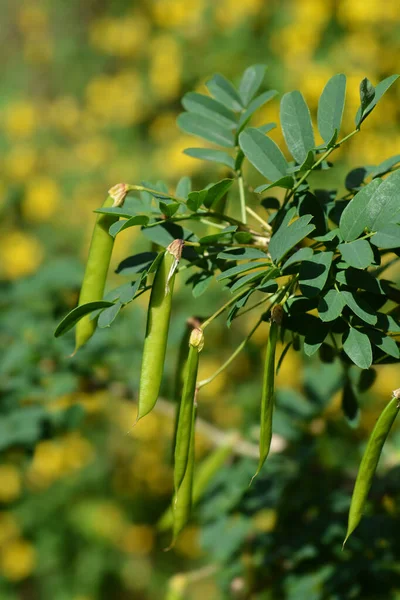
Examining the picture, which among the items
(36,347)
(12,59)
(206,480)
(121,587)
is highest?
(12,59)

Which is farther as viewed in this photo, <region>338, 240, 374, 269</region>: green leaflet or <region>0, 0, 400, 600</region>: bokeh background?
<region>0, 0, 400, 600</region>: bokeh background

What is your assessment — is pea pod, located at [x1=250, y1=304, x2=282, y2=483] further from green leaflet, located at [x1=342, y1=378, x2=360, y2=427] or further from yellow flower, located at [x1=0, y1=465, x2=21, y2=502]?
yellow flower, located at [x1=0, y1=465, x2=21, y2=502]

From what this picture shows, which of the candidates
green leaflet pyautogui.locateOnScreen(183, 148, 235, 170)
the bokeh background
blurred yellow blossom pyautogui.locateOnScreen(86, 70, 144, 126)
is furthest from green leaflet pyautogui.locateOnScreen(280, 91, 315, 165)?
blurred yellow blossom pyautogui.locateOnScreen(86, 70, 144, 126)

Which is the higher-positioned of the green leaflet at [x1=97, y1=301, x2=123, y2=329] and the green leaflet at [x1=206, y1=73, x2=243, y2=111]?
the green leaflet at [x1=206, y1=73, x2=243, y2=111]

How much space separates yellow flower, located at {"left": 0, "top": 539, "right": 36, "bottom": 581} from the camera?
7.65ft

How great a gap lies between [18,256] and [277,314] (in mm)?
2378

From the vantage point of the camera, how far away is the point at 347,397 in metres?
0.84

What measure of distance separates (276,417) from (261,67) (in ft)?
2.21

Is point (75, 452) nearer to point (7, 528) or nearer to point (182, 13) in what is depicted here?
point (7, 528)

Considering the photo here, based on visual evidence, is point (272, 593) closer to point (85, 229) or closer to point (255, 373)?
point (255, 373)

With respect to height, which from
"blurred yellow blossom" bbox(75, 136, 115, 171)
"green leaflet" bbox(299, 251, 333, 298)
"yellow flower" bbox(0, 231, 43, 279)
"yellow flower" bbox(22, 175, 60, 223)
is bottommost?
"green leaflet" bbox(299, 251, 333, 298)

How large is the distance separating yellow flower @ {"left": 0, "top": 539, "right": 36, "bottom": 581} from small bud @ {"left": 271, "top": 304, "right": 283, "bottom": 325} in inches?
81.3

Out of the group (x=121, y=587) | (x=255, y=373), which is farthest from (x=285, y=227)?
(x=121, y=587)

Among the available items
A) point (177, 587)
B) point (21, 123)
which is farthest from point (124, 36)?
point (177, 587)
